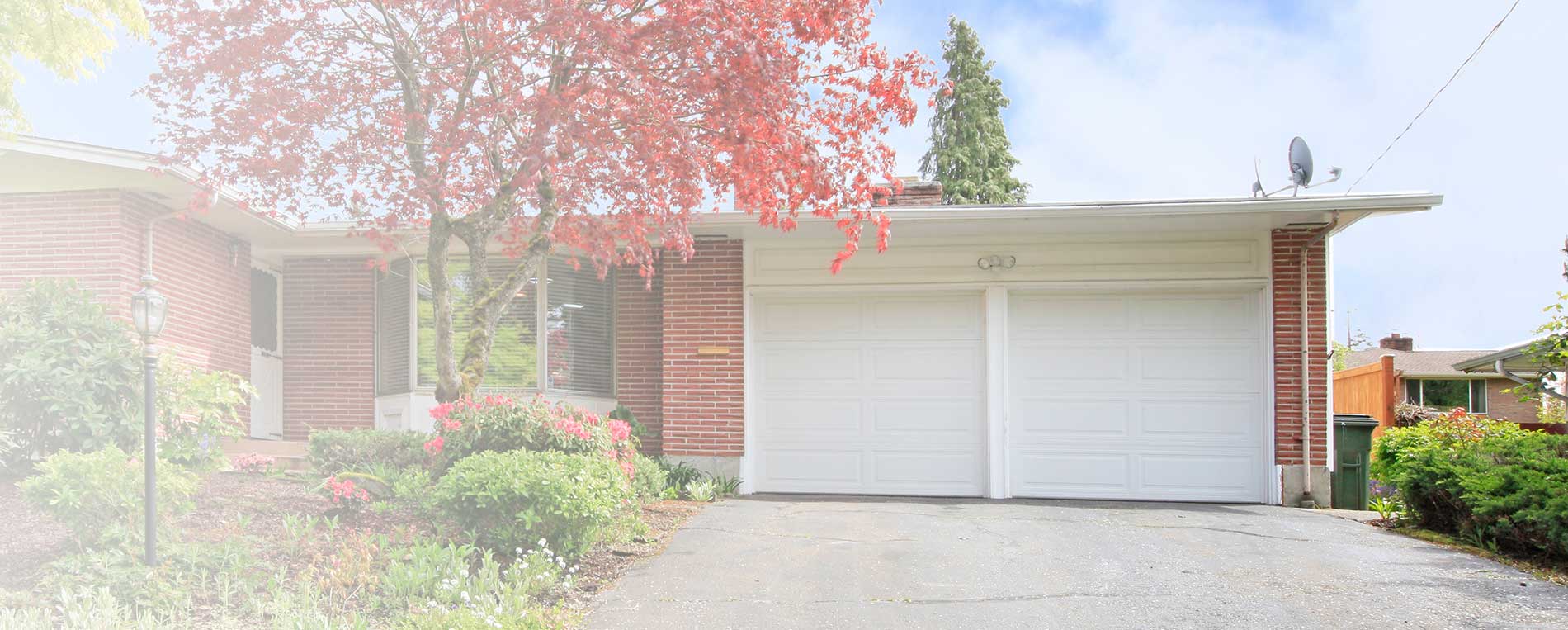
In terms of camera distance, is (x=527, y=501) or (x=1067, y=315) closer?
(x=527, y=501)

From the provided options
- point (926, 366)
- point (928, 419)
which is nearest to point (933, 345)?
point (926, 366)

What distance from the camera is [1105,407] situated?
11000 millimetres

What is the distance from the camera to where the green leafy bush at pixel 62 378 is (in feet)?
26.0

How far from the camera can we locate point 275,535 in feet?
23.5

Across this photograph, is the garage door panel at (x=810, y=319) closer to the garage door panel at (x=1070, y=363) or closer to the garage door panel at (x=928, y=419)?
the garage door panel at (x=928, y=419)

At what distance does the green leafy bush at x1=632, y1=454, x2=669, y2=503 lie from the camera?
8773 millimetres

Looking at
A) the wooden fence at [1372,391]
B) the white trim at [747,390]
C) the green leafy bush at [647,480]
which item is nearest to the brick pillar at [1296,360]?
the white trim at [747,390]

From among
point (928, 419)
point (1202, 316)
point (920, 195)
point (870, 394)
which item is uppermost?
point (920, 195)

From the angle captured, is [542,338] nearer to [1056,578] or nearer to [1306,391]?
[1056,578]

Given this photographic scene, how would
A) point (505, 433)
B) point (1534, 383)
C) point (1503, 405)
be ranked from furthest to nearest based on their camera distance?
point (1503, 405)
point (1534, 383)
point (505, 433)

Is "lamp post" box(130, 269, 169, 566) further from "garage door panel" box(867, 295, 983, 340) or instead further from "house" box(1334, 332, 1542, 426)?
"house" box(1334, 332, 1542, 426)

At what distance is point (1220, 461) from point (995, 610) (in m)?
5.51

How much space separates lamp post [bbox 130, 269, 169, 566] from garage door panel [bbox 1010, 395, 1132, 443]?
23.9 feet

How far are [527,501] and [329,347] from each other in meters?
6.35
